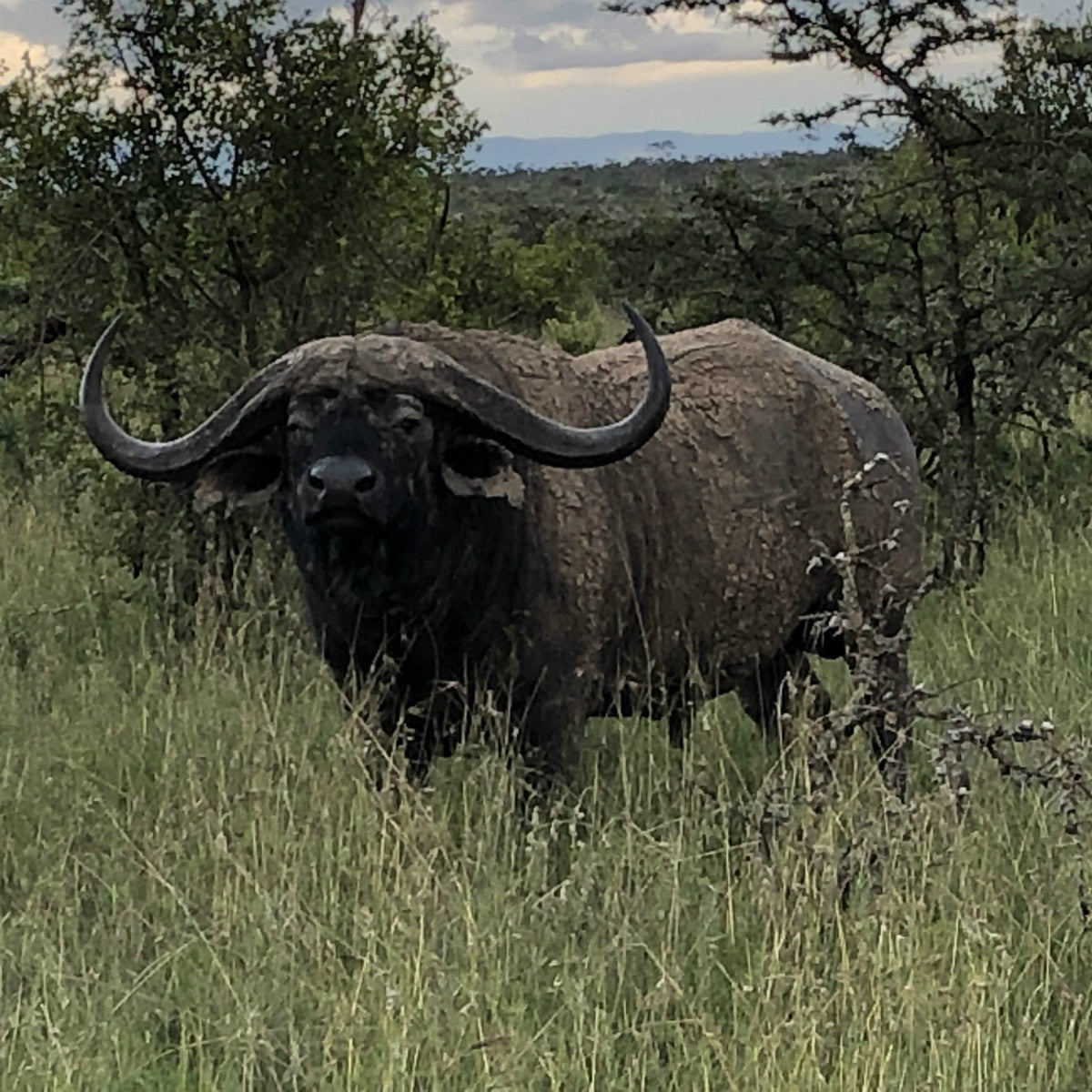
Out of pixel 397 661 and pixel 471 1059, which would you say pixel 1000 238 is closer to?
pixel 397 661

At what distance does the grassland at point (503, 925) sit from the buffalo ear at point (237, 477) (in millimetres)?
705

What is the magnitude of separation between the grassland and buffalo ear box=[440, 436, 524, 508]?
28.3 inches

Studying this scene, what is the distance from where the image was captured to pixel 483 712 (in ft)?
16.6

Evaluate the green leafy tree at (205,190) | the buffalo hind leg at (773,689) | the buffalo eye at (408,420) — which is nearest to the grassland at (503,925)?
the buffalo hind leg at (773,689)

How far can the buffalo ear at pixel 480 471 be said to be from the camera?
15.9 ft

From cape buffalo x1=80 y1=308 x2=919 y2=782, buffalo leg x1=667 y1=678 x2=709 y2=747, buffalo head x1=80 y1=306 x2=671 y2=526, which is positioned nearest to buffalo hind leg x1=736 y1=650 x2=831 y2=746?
cape buffalo x1=80 y1=308 x2=919 y2=782

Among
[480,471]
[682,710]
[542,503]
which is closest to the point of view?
[480,471]

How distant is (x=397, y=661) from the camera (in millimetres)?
5125

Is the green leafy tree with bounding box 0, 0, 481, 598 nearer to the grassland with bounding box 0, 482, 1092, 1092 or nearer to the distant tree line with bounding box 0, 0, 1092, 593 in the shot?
the distant tree line with bounding box 0, 0, 1092, 593

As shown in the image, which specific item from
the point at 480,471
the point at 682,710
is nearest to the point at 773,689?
the point at 682,710

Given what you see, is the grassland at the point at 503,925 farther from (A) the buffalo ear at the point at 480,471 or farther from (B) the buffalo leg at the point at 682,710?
(A) the buffalo ear at the point at 480,471

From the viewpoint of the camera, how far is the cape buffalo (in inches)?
189

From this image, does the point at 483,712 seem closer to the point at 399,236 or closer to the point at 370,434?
the point at 370,434

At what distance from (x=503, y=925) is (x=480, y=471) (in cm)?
133
